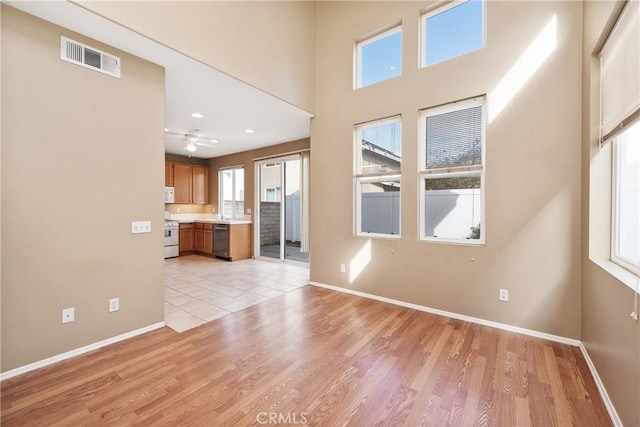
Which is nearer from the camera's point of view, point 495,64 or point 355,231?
point 495,64

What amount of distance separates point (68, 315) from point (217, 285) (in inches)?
80.9

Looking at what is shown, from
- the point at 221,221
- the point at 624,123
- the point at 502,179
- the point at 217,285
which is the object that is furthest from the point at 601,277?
the point at 221,221

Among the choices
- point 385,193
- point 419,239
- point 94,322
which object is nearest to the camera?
point 94,322

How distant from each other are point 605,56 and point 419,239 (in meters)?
2.14

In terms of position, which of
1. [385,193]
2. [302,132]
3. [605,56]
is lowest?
[385,193]

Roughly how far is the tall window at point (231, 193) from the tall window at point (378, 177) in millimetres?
3901

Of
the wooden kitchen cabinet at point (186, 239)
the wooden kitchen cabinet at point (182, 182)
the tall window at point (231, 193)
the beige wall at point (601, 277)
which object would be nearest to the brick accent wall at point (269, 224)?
the tall window at point (231, 193)

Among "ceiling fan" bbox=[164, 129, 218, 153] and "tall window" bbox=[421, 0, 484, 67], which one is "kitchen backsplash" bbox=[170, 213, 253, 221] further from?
"tall window" bbox=[421, 0, 484, 67]

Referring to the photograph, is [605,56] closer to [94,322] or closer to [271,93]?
[271,93]

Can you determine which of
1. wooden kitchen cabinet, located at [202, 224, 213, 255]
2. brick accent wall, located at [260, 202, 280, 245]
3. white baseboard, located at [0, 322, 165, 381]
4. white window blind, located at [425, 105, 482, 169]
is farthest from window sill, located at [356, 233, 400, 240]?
wooden kitchen cabinet, located at [202, 224, 213, 255]

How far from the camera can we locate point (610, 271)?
168 centimetres

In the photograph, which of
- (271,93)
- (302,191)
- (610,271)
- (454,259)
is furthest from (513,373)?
(302,191)

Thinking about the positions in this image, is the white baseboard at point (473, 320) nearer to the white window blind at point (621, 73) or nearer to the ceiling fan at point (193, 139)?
the white window blind at point (621, 73)

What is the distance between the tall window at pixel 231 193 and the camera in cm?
680
